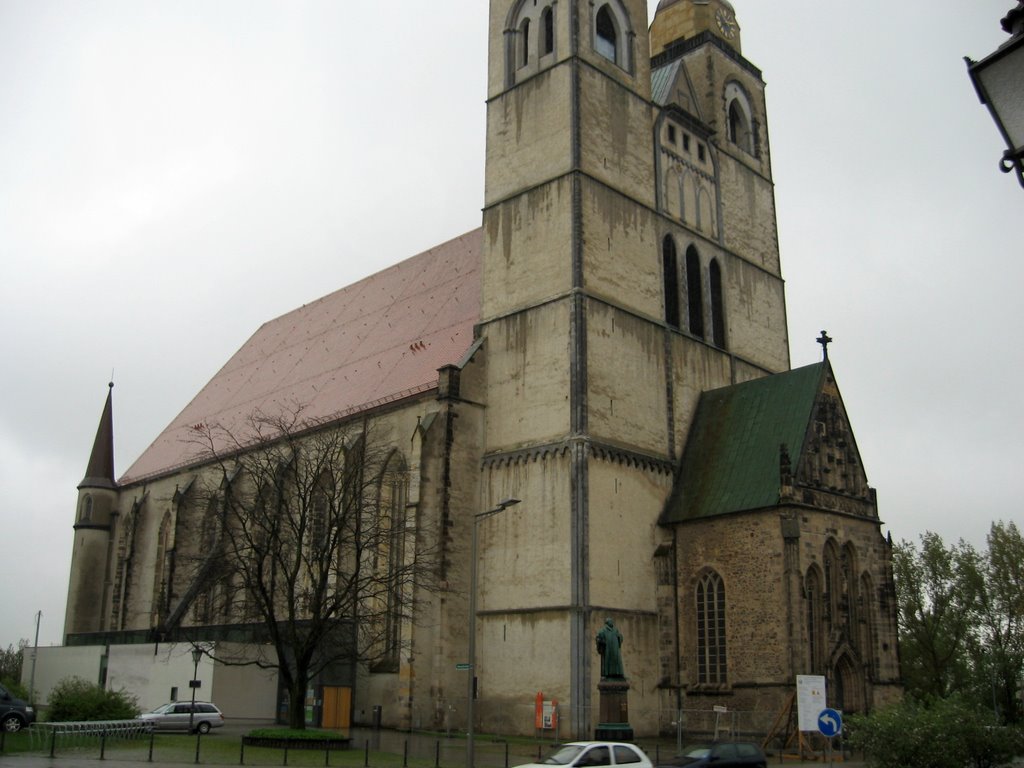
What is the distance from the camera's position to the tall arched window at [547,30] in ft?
127

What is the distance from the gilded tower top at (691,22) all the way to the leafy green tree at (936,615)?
Answer: 84.5 feet

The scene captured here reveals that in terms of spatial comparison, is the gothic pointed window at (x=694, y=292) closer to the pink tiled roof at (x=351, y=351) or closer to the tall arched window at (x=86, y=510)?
the pink tiled roof at (x=351, y=351)

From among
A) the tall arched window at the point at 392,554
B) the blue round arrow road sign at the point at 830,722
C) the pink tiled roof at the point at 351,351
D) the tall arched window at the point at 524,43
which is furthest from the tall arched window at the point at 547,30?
the blue round arrow road sign at the point at 830,722

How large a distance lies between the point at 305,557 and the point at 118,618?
25474 millimetres

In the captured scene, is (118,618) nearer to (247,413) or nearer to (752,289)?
(247,413)

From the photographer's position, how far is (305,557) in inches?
1204

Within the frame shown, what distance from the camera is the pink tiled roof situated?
40656mm

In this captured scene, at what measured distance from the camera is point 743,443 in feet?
113

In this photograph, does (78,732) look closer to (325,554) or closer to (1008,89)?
(325,554)

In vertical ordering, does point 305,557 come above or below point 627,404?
below

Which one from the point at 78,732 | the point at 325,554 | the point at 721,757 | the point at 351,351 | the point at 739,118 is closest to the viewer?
the point at 721,757

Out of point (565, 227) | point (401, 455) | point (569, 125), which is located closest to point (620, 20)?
point (569, 125)

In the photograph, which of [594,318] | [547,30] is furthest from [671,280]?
[547,30]

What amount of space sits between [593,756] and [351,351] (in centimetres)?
3065
